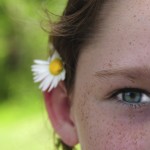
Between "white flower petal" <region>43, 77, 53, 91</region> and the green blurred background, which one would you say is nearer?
"white flower petal" <region>43, 77, 53, 91</region>

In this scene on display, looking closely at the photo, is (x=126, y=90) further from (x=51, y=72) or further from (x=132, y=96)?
(x=51, y=72)

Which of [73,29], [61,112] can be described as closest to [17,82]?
[61,112]

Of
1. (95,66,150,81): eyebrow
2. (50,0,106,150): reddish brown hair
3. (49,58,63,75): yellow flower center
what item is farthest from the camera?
(49,58,63,75): yellow flower center

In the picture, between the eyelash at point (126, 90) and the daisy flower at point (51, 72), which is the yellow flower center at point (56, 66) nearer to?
the daisy flower at point (51, 72)

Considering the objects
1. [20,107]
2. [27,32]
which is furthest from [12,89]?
[27,32]

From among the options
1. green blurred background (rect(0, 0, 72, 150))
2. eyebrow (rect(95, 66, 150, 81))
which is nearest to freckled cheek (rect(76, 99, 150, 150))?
eyebrow (rect(95, 66, 150, 81))

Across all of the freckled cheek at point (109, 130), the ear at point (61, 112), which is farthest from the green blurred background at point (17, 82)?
the freckled cheek at point (109, 130)

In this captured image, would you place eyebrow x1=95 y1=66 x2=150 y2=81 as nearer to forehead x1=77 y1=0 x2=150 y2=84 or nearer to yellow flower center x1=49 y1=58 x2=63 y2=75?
forehead x1=77 y1=0 x2=150 y2=84
